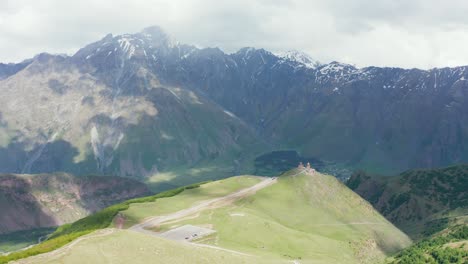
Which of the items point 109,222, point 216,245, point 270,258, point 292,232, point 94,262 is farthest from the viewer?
point 109,222

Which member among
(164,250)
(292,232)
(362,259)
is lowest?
(362,259)

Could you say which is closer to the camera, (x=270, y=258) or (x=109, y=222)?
(x=270, y=258)

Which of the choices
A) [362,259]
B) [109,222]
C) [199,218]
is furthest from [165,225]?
[362,259]

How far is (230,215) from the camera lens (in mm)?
189375

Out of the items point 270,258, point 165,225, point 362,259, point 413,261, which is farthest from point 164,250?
point 362,259

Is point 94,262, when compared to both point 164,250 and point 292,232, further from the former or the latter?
point 292,232

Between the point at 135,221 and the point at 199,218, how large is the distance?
2512cm

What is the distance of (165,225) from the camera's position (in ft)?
602

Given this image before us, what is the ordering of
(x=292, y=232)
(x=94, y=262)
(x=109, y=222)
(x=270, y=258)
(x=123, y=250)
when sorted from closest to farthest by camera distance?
(x=94, y=262) → (x=123, y=250) → (x=270, y=258) → (x=292, y=232) → (x=109, y=222)

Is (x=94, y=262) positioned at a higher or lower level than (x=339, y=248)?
higher

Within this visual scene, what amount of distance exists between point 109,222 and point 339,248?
86.7 meters

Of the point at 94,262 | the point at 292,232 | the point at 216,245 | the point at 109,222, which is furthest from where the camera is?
the point at 109,222

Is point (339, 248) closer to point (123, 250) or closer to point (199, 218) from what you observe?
point (199, 218)

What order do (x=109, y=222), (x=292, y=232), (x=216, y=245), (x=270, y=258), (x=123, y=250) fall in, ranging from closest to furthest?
(x=123, y=250)
(x=270, y=258)
(x=216, y=245)
(x=292, y=232)
(x=109, y=222)
